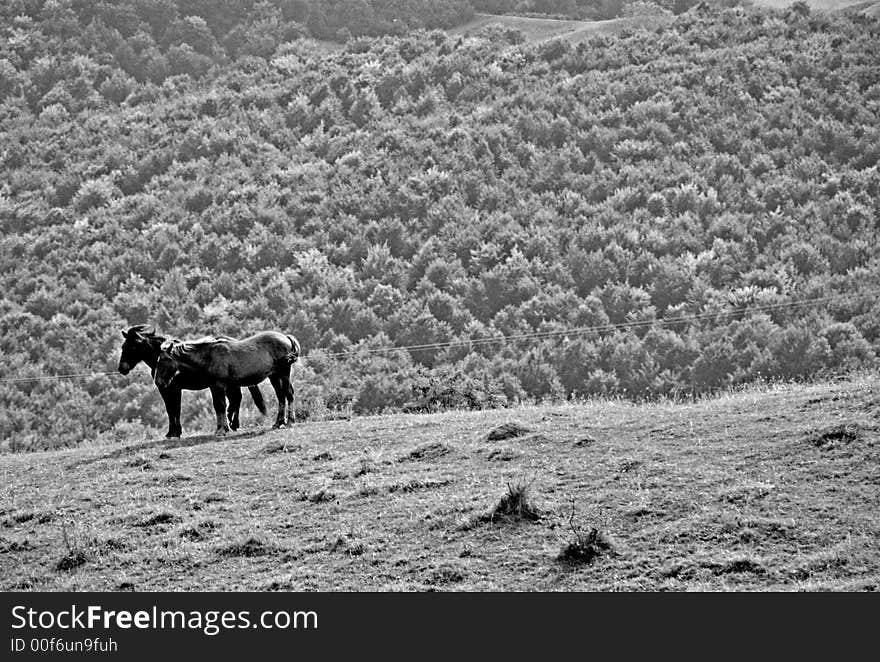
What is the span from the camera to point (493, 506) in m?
13.6

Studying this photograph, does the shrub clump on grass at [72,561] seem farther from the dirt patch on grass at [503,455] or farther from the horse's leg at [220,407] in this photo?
the horse's leg at [220,407]

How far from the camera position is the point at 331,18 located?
6353cm

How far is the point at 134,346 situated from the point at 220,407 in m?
2.08

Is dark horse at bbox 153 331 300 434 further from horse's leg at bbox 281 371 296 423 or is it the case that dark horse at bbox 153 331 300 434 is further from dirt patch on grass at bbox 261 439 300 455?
dirt patch on grass at bbox 261 439 300 455

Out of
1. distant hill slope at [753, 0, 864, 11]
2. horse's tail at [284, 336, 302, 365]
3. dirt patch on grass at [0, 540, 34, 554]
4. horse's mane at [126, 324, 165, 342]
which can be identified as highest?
distant hill slope at [753, 0, 864, 11]

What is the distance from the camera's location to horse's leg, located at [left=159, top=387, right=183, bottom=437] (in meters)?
21.7

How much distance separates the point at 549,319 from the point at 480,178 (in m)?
10.8

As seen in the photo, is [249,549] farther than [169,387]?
No

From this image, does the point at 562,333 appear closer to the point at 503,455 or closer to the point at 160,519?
the point at 503,455

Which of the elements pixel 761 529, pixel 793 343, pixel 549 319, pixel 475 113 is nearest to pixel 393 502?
pixel 761 529

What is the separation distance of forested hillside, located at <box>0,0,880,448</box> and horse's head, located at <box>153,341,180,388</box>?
138 inches

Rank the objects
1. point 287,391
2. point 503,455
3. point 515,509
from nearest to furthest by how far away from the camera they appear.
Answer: point 515,509, point 503,455, point 287,391

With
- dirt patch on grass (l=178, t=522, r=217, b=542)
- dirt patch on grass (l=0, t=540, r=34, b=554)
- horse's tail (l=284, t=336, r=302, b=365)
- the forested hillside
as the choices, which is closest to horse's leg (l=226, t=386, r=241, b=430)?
horse's tail (l=284, t=336, r=302, b=365)

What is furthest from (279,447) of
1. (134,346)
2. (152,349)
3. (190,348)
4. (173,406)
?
(134,346)
